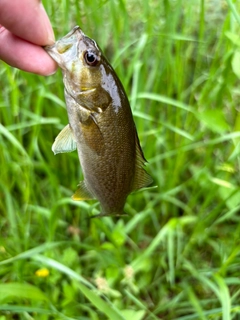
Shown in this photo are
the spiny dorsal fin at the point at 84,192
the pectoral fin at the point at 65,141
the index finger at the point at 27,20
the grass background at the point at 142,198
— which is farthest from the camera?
the grass background at the point at 142,198

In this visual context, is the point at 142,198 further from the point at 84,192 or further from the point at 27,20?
the point at 27,20

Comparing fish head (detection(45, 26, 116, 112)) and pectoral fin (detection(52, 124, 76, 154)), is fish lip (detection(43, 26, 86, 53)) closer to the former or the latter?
fish head (detection(45, 26, 116, 112))

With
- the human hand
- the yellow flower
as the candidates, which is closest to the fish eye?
the human hand

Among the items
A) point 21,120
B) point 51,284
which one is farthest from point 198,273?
point 21,120

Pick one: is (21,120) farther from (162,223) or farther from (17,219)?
(162,223)

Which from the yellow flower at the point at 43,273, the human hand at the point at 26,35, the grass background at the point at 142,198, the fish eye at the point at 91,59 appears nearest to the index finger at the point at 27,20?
the human hand at the point at 26,35

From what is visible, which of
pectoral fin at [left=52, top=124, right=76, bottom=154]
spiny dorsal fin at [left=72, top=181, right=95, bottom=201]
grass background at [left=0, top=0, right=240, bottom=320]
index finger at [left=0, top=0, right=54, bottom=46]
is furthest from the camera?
grass background at [left=0, top=0, right=240, bottom=320]

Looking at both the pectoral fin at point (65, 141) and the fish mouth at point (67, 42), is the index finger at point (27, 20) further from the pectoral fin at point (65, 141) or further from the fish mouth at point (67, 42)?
the pectoral fin at point (65, 141)
